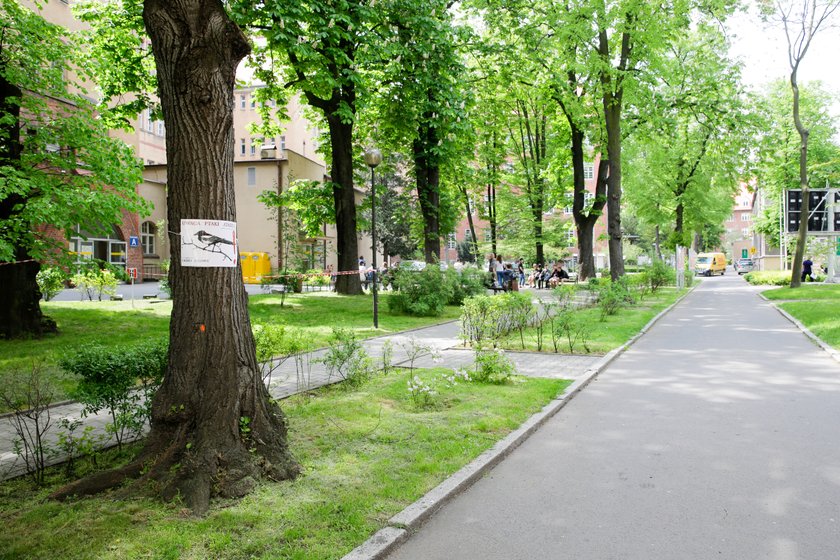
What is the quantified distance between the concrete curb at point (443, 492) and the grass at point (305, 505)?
70 mm

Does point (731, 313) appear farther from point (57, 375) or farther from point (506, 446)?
point (57, 375)

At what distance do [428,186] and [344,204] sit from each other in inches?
137

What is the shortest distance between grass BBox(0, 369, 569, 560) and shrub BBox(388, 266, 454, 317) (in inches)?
433

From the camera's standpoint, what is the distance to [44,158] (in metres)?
11.4

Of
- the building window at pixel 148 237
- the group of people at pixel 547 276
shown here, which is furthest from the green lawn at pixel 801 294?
the building window at pixel 148 237

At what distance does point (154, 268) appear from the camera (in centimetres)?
4100

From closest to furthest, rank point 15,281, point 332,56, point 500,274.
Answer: point 15,281 → point 332,56 → point 500,274

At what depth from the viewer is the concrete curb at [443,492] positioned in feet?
11.8

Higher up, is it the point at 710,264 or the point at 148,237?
the point at 148,237

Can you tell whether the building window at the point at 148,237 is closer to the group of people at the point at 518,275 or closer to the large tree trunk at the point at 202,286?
the group of people at the point at 518,275

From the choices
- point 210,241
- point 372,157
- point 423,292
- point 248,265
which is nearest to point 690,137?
point 423,292

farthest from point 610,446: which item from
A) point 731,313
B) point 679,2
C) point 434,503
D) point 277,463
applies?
point 679,2

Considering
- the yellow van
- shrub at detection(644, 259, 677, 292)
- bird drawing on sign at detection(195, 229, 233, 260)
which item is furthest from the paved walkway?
the yellow van

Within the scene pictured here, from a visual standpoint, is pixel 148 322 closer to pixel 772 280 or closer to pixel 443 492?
pixel 443 492
